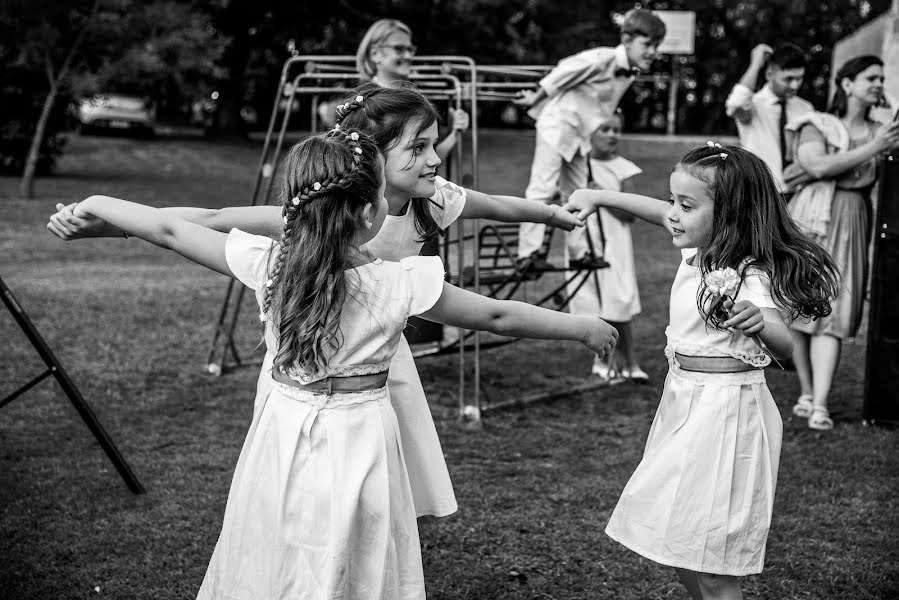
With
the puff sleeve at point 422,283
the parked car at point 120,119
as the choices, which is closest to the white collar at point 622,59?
the puff sleeve at point 422,283

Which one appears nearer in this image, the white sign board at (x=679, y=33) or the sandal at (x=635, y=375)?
the sandal at (x=635, y=375)

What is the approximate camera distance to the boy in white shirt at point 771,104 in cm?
590

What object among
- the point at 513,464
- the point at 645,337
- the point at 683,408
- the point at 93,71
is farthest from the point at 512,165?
the point at 683,408

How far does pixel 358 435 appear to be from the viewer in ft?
7.68

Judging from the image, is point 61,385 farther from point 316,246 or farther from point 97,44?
point 97,44

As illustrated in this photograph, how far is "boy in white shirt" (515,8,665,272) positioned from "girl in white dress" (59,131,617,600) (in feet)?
11.6

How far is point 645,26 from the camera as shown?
6.01m

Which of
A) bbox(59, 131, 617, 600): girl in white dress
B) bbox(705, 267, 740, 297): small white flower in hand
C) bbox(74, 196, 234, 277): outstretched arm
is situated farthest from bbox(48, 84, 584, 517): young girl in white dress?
bbox(705, 267, 740, 297): small white flower in hand

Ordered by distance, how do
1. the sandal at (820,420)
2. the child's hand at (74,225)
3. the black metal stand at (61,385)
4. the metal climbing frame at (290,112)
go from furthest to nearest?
1. the metal climbing frame at (290,112)
2. the sandal at (820,420)
3. the black metal stand at (61,385)
4. the child's hand at (74,225)

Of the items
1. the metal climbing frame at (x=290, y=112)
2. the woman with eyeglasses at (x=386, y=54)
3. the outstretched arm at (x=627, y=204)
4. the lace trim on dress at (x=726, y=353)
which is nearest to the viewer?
the lace trim on dress at (x=726, y=353)

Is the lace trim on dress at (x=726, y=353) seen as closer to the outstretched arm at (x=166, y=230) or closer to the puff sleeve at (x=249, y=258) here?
the puff sleeve at (x=249, y=258)

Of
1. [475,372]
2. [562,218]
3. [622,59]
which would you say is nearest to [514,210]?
[562,218]

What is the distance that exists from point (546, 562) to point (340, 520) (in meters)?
1.63

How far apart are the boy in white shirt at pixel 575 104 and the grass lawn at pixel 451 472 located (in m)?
1.29
